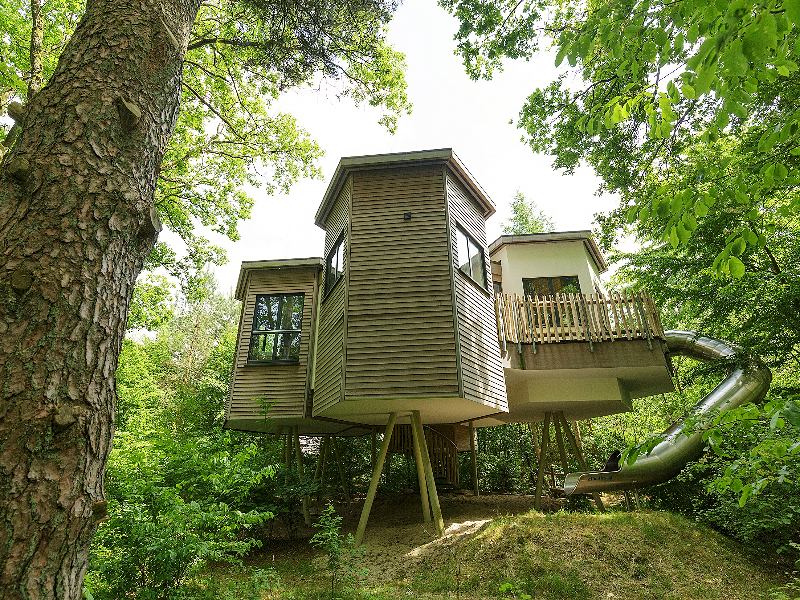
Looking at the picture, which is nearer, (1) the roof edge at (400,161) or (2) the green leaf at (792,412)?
(2) the green leaf at (792,412)

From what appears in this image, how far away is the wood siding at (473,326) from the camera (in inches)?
311

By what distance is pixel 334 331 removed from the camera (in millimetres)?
A: 8805

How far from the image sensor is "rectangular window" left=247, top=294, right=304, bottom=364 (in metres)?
11.6

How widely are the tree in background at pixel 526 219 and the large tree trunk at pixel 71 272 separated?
91.4 feet

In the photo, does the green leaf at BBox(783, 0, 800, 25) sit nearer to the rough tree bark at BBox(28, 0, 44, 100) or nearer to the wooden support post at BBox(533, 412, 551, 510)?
the rough tree bark at BBox(28, 0, 44, 100)

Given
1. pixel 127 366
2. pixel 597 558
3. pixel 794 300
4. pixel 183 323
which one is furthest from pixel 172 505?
pixel 183 323

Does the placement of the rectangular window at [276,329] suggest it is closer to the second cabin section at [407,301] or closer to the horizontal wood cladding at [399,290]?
the second cabin section at [407,301]

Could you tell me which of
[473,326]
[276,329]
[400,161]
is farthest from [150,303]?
[473,326]

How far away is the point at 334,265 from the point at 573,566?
7.36 metres

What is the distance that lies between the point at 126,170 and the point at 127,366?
19087 millimetres

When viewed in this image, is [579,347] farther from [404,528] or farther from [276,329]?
[276,329]

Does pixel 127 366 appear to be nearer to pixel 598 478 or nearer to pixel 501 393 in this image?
pixel 501 393

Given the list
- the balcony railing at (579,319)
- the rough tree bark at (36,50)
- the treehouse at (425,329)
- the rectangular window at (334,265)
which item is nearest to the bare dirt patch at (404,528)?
the treehouse at (425,329)

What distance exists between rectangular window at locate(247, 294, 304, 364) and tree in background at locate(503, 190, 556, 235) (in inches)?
804
